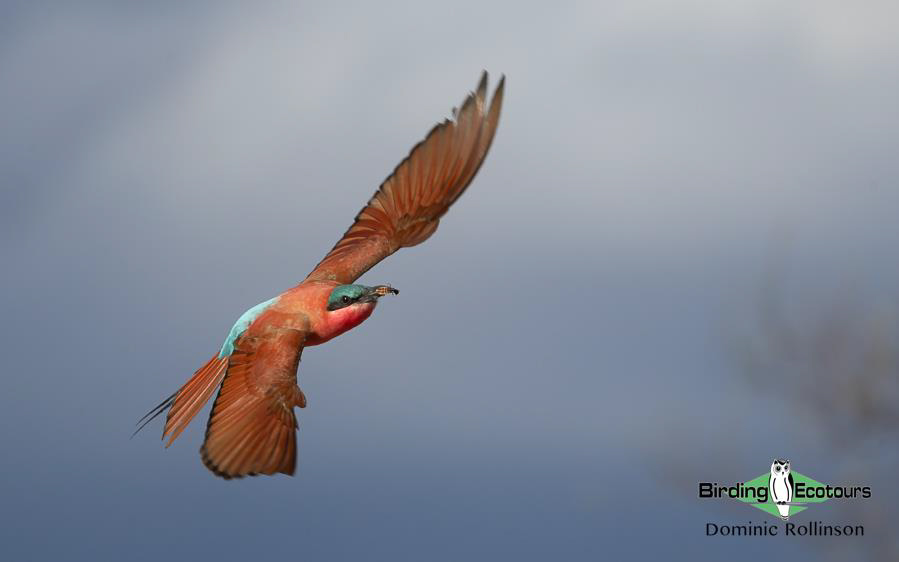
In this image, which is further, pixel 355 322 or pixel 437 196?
pixel 437 196

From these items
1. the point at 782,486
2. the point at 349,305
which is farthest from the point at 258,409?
the point at 782,486

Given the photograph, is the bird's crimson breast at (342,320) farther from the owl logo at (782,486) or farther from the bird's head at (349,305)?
the owl logo at (782,486)

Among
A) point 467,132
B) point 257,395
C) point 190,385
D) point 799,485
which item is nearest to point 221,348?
point 190,385

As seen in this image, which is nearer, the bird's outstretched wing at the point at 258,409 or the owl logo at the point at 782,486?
the bird's outstretched wing at the point at 258,409

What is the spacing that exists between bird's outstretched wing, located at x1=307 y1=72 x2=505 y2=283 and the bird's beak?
1.08 metres

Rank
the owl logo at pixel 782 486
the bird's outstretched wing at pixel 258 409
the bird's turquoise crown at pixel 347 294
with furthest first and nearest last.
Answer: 1. the owl logo at pixel 782 486
2. the bird's turquoise crown at pixel 347 294
3. the bird's outstretched wing at pixel 258 409

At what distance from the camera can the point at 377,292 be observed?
975 centimetres

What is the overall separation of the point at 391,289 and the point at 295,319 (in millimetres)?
783

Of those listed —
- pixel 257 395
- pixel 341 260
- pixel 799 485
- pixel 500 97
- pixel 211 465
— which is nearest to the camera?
pixel 211 465

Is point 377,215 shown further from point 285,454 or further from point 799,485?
point 799,485

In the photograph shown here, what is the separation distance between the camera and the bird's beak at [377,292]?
974 centimetres

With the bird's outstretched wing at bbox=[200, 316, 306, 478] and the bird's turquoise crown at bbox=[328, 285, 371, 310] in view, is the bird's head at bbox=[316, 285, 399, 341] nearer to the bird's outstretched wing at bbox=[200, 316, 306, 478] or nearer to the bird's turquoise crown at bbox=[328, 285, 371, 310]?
the bird's turquoise crown at bbox=[328, 285, 371, 310]

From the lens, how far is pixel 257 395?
964cm

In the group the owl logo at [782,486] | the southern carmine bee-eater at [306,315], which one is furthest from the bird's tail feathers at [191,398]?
the owl logo at [782,486]
